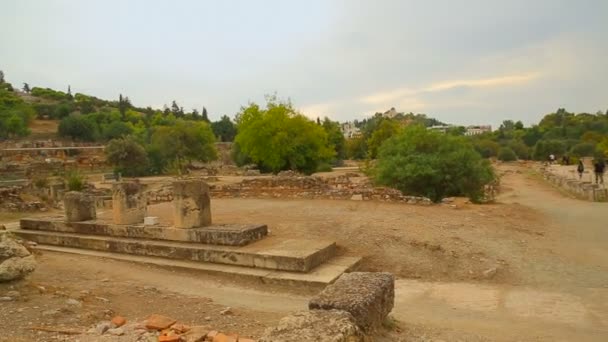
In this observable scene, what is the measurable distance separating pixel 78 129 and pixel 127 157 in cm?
2406

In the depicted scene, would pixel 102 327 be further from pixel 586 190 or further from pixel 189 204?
pixel 586 190

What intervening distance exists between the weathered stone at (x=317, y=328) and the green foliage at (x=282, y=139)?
2329cm

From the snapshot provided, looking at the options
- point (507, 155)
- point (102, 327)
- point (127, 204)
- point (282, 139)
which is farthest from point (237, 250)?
point (507, 155)

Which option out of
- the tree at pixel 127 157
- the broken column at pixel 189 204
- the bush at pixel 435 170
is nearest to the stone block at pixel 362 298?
the broken column at pixel 189 204

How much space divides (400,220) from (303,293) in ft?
14.1

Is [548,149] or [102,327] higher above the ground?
[548,149]

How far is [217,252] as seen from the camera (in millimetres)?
8508

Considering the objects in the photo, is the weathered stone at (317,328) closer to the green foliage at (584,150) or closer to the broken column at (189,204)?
the broken column at (189,204)

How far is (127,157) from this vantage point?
40.3m

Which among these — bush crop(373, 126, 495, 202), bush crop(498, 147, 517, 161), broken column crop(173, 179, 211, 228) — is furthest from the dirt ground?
bush crop(498, 147, 517, 161)

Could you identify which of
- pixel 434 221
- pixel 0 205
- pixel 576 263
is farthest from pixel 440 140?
pixel 0 205

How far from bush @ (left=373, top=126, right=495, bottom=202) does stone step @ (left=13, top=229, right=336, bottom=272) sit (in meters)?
7.57

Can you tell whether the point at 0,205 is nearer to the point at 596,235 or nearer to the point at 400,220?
the point at 400,220

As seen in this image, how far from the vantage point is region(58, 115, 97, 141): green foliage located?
2325 inches
